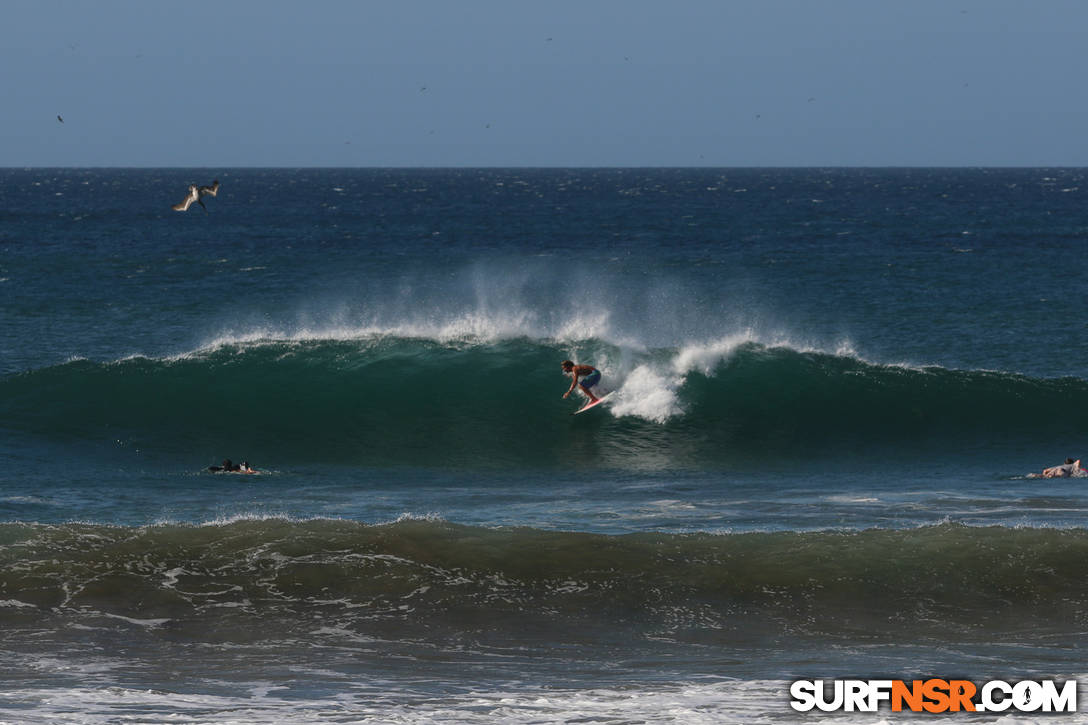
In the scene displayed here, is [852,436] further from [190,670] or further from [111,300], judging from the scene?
[111,300]

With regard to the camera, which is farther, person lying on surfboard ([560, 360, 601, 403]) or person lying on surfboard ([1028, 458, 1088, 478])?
person lying on surfboard ([560, 360, 601, 403])

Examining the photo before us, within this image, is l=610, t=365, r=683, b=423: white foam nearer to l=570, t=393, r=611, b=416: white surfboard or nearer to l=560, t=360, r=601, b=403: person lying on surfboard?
l=570, t=393, r=611, b=416: white surfboard

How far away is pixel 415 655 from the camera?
11.9 m

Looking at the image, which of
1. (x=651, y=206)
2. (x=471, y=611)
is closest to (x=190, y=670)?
(x=471, y=611)

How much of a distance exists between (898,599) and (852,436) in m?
10.3

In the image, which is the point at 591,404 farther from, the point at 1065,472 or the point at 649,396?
the point at 1065,472

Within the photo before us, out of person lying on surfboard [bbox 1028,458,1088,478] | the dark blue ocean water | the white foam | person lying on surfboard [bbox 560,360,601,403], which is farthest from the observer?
the white foam

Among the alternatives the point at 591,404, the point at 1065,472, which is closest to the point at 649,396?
the point at 591,404

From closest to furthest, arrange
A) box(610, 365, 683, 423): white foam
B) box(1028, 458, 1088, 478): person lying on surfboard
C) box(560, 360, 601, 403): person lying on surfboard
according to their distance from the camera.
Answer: box(1028, 458, 1088, 478): person lying on surfboard, box(560, 360, 601, 403): person lying on surfboard, box(610, 365, 683, 423): white foam

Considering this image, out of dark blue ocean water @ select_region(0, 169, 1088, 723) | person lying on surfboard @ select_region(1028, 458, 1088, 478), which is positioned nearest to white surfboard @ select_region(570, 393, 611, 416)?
dark blue ocean water @ select_region(0, 169, 1088, 723)

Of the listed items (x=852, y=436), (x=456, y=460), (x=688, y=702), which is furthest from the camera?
(x=852, y=436)

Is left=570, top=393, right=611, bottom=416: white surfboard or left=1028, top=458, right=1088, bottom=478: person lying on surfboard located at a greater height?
left=570, top=393, right=611, bottom=416: white surfboard

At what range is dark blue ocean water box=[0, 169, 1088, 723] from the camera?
11.4 meters

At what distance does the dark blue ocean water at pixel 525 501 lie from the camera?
11.4m
